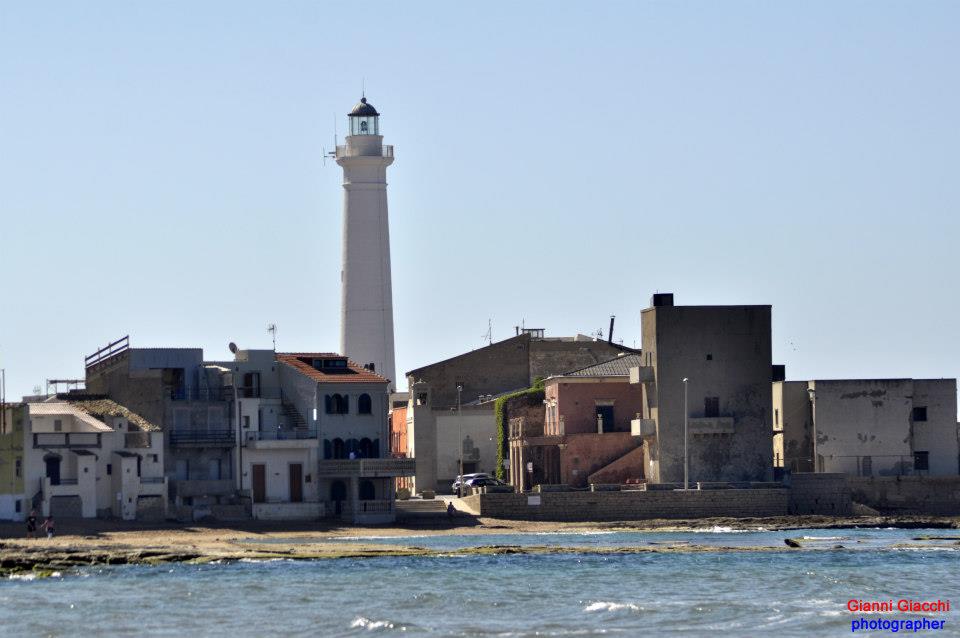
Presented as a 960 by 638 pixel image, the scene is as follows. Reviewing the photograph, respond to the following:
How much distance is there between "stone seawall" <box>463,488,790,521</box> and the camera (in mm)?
88125

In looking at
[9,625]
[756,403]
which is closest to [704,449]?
[756,403]

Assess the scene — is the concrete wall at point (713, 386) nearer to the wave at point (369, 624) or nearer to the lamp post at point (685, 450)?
the lamp post at point (685, 450)

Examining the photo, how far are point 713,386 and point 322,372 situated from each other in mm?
16970

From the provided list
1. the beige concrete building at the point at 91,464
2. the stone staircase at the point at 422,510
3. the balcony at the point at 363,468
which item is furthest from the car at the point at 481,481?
the beige concrete building at the point at 91,464

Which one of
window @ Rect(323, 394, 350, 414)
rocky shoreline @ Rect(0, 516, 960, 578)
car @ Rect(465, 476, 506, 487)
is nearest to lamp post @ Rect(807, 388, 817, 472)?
rocky shoreline @ Rect(0, 516, 960, 578)

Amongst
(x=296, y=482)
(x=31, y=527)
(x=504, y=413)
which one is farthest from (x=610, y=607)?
(x=504, y=413)

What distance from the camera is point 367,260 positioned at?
4333 inches

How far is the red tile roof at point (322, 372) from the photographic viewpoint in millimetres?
89000

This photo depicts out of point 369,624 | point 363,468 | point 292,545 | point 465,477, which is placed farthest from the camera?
point 465,477

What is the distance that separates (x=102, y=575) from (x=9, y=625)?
10.7 metres

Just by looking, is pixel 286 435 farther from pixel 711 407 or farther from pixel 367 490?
pixel 711 407

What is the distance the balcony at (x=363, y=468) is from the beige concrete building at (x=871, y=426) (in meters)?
18.8

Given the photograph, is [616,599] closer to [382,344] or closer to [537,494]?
[537,494]

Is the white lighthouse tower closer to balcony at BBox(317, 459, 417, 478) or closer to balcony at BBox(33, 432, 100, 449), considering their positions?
balcony at BBox(317, 459, 417, 478)
